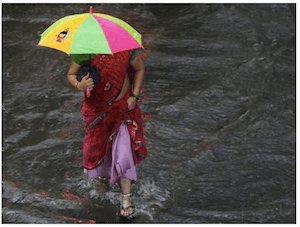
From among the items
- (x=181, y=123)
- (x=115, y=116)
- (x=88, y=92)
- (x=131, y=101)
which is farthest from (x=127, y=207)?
(x=181, y=123)

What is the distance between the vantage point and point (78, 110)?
629cm

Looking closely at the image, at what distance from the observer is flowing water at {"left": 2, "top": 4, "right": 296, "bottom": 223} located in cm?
490

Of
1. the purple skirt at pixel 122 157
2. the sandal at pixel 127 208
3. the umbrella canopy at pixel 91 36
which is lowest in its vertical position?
the sandal at pixel 127 208

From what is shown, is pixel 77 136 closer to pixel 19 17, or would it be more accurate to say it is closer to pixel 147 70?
pixel 147 70

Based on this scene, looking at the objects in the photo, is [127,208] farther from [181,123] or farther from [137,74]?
[181,123]

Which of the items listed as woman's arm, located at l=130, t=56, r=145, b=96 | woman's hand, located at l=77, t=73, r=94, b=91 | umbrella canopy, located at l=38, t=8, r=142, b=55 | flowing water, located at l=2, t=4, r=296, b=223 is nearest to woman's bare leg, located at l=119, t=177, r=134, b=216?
flowing water, located at l=2, t=4, r=296, b=223

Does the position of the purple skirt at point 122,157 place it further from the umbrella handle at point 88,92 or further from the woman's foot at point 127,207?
the umbrella handle at point 88,92

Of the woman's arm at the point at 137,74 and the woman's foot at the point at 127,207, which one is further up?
the woman's arm at the point at 137,74

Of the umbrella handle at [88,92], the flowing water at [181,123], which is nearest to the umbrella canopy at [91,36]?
the umbrella handle at [88,92]

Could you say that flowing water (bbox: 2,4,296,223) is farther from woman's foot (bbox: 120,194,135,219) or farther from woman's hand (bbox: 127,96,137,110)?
woman's hand (bbox: 127,96,137,110)

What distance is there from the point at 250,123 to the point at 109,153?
194 cm

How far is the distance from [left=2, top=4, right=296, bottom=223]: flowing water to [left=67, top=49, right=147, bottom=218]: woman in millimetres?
412

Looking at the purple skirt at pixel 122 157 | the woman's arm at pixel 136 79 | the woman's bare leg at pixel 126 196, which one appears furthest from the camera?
the woman's bare leg at pixel 126 196

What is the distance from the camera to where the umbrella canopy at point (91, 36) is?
12.5ft
